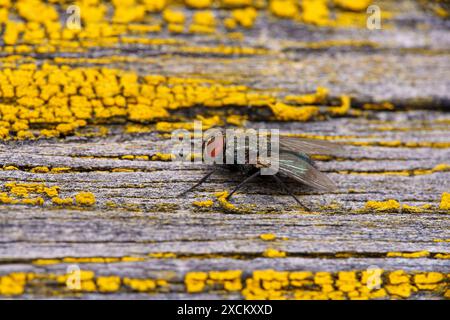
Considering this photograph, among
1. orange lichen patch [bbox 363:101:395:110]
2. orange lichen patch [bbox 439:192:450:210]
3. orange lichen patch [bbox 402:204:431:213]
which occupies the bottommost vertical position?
orange lichen patch [bbox 402:204:431:213]

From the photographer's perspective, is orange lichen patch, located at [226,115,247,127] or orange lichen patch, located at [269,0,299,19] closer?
orange lichen patch, located at [226,115,247,127]

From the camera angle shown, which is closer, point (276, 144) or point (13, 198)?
point (13, 198)

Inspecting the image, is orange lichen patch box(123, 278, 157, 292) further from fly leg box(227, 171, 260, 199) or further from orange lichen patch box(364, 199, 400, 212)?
orange lichen patch box(364, 199, 400, 212)

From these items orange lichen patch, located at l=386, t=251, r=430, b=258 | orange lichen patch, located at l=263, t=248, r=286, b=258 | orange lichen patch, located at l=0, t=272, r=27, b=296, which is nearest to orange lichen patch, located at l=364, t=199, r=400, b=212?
orange lichen patch, located at l=386, t=251, r=430, b=258

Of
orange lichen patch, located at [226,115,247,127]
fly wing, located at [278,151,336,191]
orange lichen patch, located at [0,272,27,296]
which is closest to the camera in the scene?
orange lichen patch, located at [0,272,27,296]

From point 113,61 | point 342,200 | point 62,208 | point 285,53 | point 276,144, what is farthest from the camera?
point 285,53
